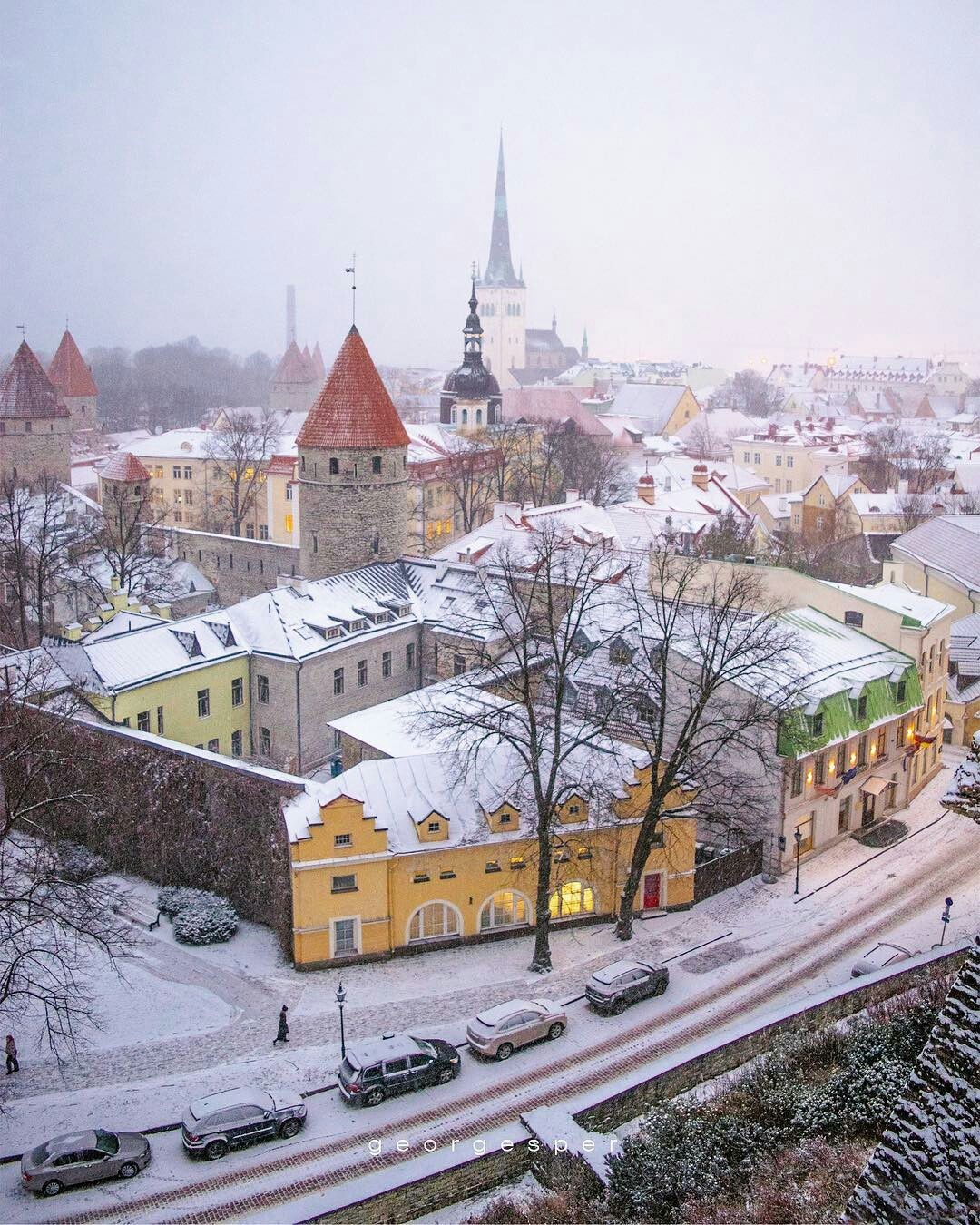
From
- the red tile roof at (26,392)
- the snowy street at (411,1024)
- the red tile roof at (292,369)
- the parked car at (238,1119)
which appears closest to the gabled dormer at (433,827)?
the snowy street at (411,1024)

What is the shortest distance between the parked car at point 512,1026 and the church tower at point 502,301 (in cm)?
13613

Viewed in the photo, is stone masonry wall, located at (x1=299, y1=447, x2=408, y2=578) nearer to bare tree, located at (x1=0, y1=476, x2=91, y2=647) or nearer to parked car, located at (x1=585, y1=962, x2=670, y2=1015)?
bare tree, located at (x1=0, y1=476, x2=91, y2=647)

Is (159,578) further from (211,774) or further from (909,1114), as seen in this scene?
(909,1114)

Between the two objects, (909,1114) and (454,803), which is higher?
(909,1114)

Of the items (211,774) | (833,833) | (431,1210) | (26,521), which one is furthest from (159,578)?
(431,1210)

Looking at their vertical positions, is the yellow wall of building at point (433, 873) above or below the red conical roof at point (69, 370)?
below

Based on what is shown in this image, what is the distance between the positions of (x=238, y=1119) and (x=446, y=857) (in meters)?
7.70

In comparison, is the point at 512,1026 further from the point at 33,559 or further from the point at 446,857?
the point at 33,559

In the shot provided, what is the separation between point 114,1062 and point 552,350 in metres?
184

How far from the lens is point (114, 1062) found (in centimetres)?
1995

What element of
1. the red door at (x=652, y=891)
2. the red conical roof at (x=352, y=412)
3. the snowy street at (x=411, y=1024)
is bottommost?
the snowy street at (x=411, y=1024)

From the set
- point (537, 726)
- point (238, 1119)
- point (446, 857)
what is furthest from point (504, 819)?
point (238, 1119)

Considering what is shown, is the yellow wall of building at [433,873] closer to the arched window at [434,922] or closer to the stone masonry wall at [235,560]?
the arched window at [434,922]

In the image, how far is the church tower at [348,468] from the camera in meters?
40.6
